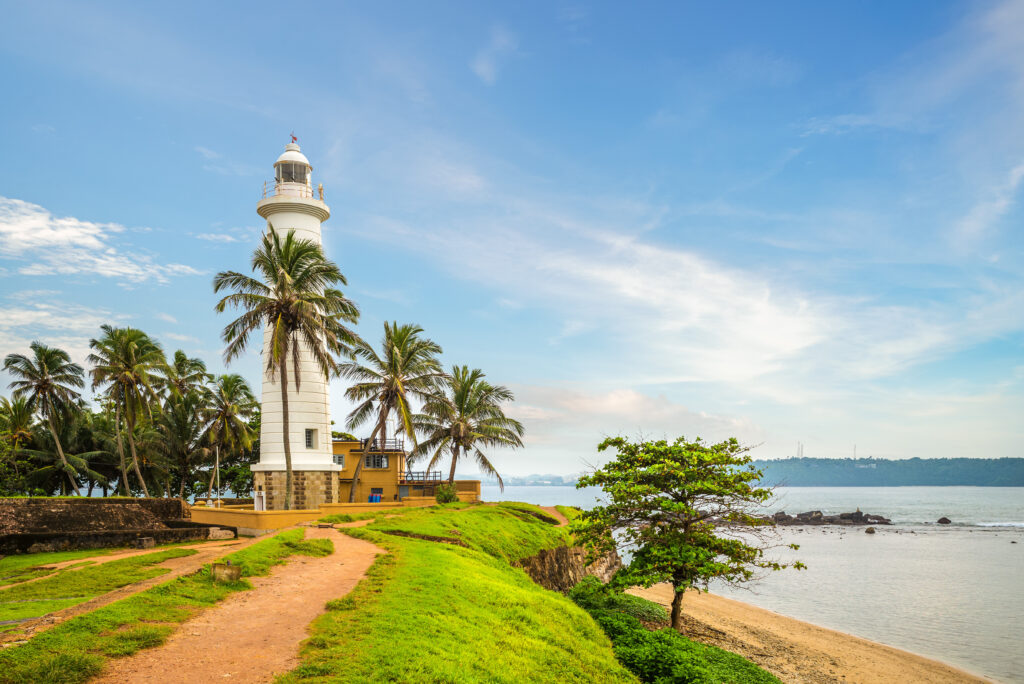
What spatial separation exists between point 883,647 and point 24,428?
53.3 meters

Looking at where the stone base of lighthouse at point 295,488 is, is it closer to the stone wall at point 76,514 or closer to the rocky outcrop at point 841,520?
the stone wall at point 76,514

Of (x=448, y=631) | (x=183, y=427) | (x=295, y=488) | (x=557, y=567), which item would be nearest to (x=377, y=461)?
A: (x=295, y=488)

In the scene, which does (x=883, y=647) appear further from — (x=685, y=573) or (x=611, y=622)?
(x=611, y=622)

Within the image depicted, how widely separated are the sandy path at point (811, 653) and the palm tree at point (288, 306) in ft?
63.7

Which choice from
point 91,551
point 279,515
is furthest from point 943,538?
point 91,551

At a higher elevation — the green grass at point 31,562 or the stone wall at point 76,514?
the stone wall at point 76,514

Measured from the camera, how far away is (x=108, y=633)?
9.20m

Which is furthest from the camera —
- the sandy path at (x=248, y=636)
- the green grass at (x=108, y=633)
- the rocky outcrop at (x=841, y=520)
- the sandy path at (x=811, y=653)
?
the rocky outcrop at (x=841, y=520)

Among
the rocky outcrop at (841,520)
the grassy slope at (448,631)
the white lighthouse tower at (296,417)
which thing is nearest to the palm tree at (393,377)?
the white lighthouse tower at (296,417)

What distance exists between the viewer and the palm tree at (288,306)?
29797 millimetres

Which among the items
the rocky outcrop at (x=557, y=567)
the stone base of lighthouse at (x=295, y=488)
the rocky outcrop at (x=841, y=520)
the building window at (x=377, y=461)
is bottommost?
the rocky outcrop at (x=841, y=520)

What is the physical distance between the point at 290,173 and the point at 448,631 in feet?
99.3

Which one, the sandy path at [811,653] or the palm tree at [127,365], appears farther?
the palm tree at [127,365]

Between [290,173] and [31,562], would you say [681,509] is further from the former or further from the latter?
[290,173]
